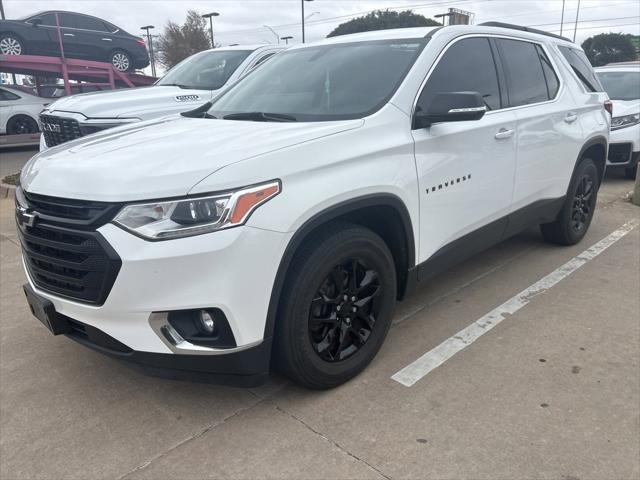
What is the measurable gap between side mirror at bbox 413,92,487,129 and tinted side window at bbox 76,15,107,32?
48.0ft

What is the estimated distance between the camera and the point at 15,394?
2959 millimetres

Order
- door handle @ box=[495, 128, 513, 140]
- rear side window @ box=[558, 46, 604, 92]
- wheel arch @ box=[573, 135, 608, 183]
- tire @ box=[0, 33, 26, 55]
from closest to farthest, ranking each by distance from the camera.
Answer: door handle @ box=[495, 128, 513, 140] < wheel arch @ box=[573, 135, 608, 183] < rear side window @ box=[558, 46, 604, 92] < tire @ box=[0, 33, 26, 55]

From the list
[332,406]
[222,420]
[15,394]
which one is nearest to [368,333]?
[332,406]

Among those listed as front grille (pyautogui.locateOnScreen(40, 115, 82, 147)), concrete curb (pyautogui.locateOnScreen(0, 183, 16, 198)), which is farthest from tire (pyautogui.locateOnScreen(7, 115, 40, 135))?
front grille (pyautogui.locateOnScreen(40, 115, 82, 147))

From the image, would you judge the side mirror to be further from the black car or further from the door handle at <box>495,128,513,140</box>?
the black car

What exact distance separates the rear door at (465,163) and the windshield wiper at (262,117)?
73cm

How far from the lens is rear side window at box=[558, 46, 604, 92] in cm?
499

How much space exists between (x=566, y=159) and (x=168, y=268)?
12.1ft

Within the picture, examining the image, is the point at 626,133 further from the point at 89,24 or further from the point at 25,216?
the point at 89,24

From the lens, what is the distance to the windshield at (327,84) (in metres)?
3.10

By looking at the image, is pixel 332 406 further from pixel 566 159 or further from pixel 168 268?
pixel 566 159

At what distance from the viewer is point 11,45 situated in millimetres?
13812

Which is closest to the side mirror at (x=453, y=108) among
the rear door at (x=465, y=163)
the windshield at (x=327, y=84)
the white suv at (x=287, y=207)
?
the white suv at (x=287, y=207)

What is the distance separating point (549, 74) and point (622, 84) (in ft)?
18.6
